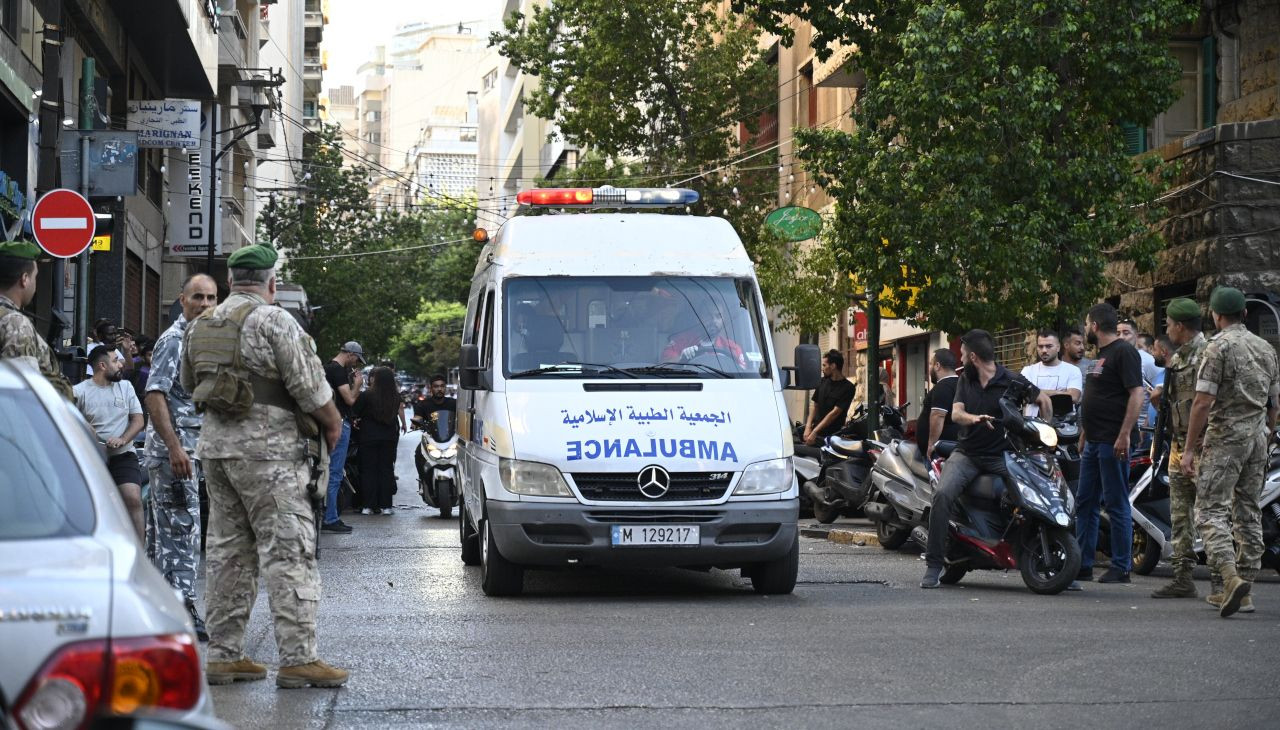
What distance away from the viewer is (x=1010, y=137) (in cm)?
2022

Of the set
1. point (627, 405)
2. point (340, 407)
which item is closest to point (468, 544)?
point (627, 405)

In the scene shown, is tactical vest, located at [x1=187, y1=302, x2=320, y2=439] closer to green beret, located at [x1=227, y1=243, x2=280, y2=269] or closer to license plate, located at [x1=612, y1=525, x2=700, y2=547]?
green beret, located at [x1=227, y1=243, x2=280, y2=269]

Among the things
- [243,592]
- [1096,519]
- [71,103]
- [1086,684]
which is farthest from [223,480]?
[71,103]

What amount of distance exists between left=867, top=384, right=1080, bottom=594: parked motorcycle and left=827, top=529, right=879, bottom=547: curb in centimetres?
381

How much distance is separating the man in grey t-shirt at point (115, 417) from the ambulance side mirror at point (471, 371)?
221 centimetres

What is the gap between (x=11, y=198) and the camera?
68.6 feet

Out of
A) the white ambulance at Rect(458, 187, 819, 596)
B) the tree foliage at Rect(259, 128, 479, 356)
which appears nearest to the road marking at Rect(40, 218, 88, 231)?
the white ambulance at Rect(458, 187, 819, 596)

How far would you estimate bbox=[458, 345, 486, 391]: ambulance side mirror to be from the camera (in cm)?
1196

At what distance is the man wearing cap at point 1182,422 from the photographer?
10.8 metres

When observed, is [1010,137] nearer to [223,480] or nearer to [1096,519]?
[1096,519]

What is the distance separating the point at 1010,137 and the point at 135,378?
1019cm

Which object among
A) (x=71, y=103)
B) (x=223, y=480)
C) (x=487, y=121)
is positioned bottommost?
(x=223, y=480)

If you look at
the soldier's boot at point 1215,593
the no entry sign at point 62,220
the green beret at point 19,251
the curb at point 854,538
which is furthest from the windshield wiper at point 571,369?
the no entry sign at point 62,220

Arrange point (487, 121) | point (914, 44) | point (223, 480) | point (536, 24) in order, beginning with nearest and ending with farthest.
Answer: point (223, 480)
point (914, 44)
point (536, 24)
point (487, 121)
